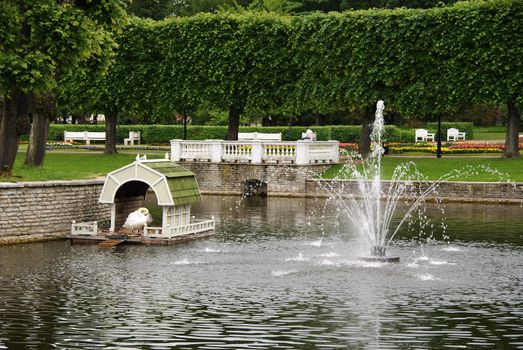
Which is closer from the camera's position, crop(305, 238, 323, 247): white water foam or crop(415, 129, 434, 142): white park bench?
crop(305, 238, 323, 247): white water foam

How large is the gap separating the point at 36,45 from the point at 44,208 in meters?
5.81

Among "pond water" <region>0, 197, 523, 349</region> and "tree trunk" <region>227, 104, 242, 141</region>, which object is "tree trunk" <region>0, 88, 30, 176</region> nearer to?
"pond water" <region>0, 197, 523, 349</region>

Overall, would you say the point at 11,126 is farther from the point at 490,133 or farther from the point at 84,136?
the point at 490,133

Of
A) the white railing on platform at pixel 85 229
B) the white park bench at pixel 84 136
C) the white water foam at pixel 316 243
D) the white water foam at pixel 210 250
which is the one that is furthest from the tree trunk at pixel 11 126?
the white park bench at pixel 84 136

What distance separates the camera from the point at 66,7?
3609 cm

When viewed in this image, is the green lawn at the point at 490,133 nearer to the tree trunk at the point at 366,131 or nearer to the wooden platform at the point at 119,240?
the tree trunk at the point at 366,131

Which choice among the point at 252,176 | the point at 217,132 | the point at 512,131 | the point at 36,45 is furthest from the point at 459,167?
the point at 217,132

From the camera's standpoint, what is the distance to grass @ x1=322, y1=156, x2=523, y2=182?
5078 cm

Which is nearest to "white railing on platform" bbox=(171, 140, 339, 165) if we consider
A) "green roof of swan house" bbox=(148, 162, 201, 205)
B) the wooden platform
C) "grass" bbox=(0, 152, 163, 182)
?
"grass" bbox=(0, 152, 163, 182)

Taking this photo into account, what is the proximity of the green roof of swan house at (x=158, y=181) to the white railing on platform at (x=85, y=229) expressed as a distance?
41.2 inches

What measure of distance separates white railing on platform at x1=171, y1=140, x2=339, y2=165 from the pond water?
1786 cm

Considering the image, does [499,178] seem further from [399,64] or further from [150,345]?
[150,345]

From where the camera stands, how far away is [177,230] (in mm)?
34094

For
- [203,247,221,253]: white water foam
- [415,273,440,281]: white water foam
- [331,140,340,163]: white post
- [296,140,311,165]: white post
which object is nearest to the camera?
[415,273,440,281]: white water foam
